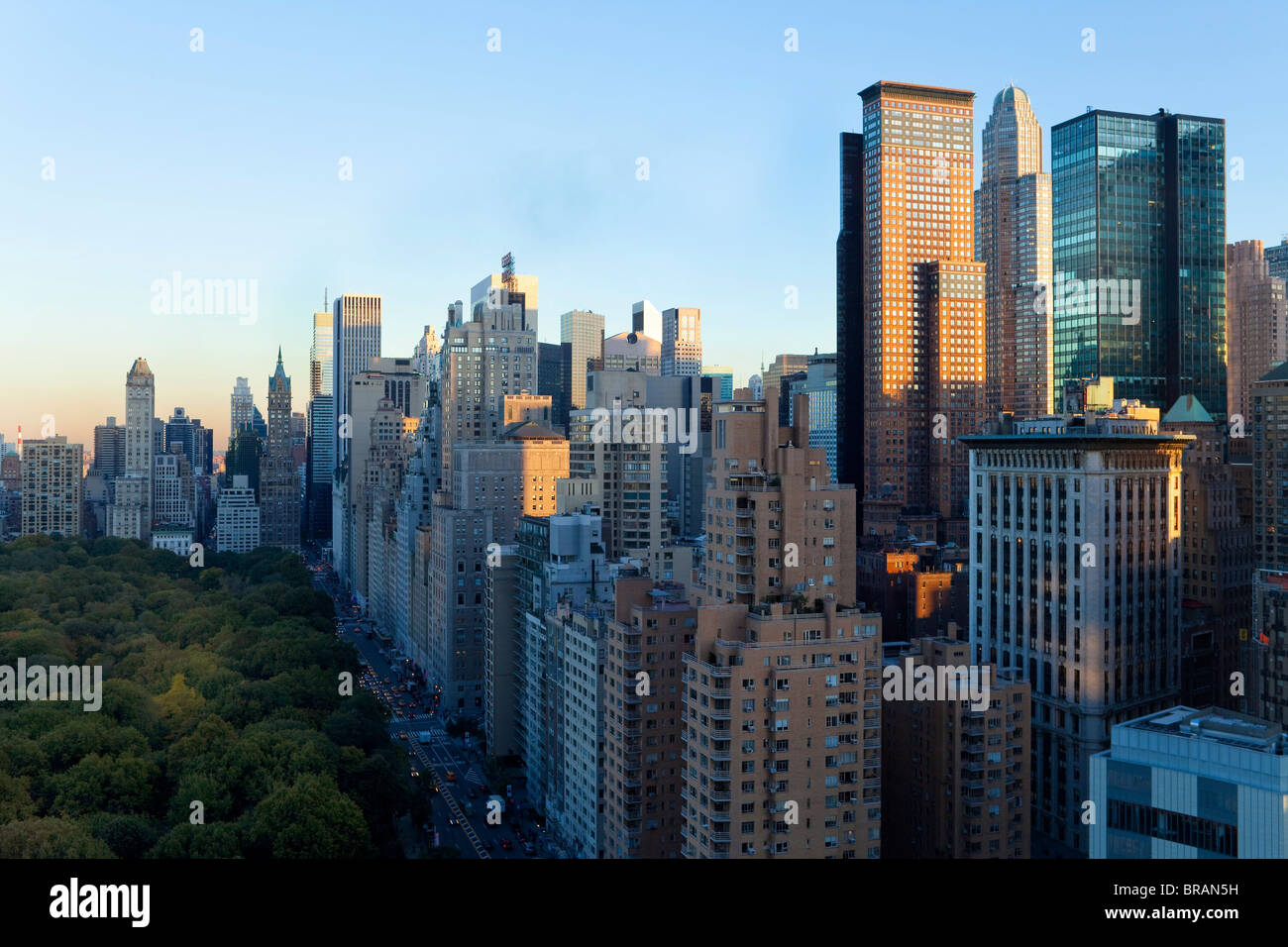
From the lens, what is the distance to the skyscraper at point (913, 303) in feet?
393

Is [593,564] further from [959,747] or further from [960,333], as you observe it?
[960,333]

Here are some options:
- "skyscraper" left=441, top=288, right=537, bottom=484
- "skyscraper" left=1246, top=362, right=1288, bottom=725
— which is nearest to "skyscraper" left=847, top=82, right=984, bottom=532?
"skyscraper" left=441, top=288, right=537, bottom=484

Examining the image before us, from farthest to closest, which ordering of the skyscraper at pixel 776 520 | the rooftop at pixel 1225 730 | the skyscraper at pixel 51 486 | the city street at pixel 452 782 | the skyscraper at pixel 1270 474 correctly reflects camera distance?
the skyscraper at pixel 51 486, the skyscraper at pixel 1270 474, the city street at pixel 452 782, the skyscraper at pixel 776 520, the rooftop at pixel 1225 730

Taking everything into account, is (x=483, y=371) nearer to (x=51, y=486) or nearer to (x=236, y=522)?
(x=51, y=486)

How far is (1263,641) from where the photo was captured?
4875 cm

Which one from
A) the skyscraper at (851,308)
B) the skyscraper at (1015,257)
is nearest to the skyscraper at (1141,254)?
the skyscraper at (1015,257)

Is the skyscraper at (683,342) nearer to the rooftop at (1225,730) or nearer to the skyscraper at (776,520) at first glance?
the skyscraper at (776,520)

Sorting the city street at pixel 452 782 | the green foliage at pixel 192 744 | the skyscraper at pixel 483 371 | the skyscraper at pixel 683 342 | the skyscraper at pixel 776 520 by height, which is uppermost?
the skyscraper at pixel 683 342

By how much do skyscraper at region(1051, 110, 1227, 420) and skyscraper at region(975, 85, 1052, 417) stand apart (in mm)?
21705

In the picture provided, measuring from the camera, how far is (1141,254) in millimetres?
99875

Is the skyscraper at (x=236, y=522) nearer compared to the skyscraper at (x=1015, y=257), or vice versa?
the skyscraper at (x=1015, y=257)

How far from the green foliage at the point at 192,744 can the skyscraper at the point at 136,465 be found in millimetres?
83453

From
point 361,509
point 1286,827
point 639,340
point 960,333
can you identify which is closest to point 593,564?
point 1286,827
